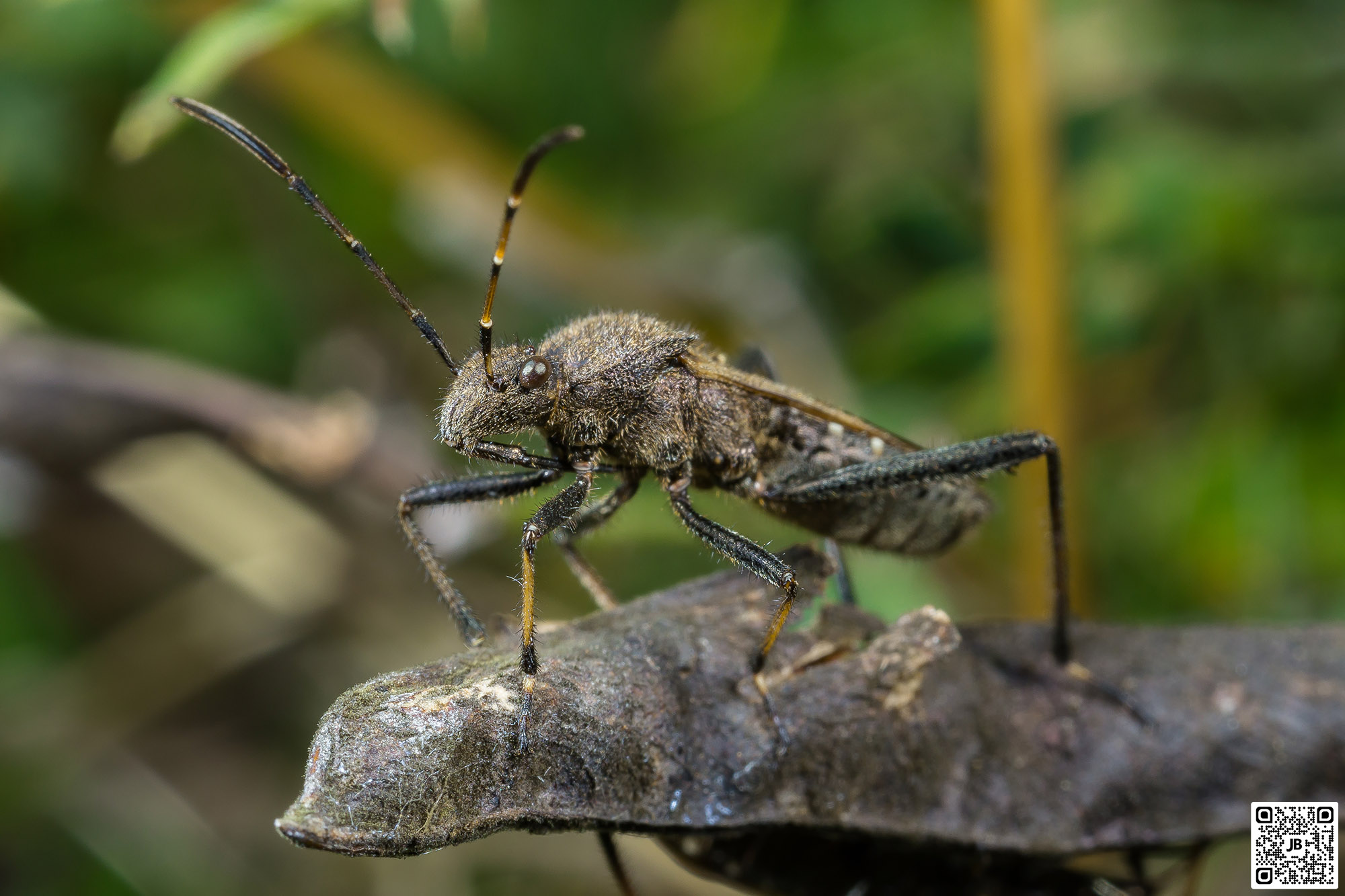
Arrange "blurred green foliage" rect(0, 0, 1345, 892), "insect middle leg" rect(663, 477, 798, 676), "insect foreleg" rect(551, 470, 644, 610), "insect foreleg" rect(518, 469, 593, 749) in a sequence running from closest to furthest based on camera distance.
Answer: "insect foreleg" rect(518, 469, 593, 749) → "insect middle leg" rect(663, 477, 798, 676) → "insect foreleg" rect(551, 470, 644, 610) → "blurred green foliage" rect(0, 0, 1345, 892)

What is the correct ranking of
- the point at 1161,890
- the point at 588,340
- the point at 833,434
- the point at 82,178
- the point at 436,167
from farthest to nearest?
1. the point at 82,178
2. the point at 436,167
3. the point at 833,434
4. the point at 588,340
5. the point at 1161,890

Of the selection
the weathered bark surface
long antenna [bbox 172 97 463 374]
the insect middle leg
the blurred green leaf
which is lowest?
the weathered bark surface

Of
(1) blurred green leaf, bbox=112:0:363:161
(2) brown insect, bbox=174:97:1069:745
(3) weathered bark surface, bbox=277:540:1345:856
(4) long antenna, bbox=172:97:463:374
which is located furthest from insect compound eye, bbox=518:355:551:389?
(1) blurred green leaf, bbox=112:0:363:161

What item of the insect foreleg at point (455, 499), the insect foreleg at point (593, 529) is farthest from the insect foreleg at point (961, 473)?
the insect foreleg at point (455, 499)

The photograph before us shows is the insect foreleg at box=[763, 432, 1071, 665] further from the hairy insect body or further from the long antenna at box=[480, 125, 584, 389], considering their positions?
the long antenna at box=[480, 125, 584, 389]

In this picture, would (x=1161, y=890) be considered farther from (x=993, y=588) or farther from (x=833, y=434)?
(x=993, y=588)

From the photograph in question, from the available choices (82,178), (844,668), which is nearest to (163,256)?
(82,178)

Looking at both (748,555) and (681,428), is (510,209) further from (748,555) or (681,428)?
(748,555)
